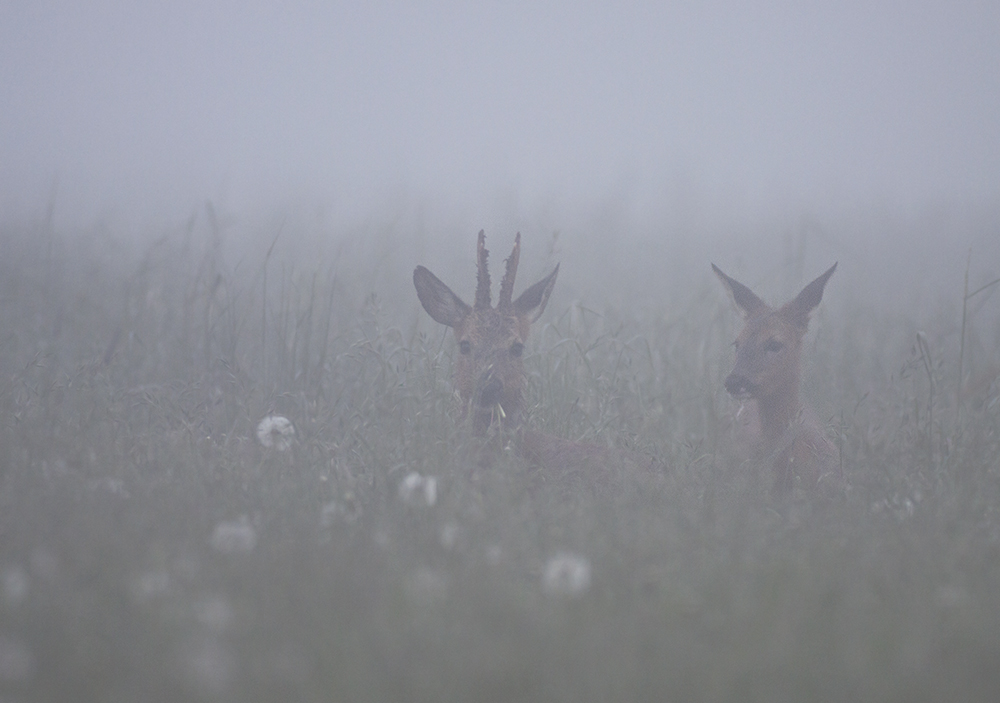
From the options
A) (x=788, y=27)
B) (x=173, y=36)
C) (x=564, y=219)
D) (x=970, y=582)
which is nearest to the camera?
(x=970, y=582)

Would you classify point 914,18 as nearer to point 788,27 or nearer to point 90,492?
point 90,492

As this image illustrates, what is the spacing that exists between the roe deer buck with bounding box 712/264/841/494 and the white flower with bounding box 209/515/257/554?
9.05ft

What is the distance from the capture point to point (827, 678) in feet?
6.79

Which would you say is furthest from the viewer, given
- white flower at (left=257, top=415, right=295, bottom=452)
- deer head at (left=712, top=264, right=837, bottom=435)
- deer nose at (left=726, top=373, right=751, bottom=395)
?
deer head at (left=712, top=264, right=837, bottom=435)

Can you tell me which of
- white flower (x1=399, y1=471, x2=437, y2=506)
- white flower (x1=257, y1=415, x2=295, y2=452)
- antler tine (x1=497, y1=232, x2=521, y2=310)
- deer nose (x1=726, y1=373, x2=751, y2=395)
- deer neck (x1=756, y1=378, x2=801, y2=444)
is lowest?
white flower (x1=257, y1=415, x2=295, y2=452)

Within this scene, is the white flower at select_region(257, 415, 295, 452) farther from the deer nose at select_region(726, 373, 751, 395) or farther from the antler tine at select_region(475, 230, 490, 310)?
the deer nose at select_region(726, 373, 751, 395)

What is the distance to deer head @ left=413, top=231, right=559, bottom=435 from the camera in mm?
4938

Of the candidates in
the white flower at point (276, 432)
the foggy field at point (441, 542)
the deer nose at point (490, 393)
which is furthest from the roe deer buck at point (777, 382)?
the white flower at point (276, 432)

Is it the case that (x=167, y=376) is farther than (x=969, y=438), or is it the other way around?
(x=167, y=376)

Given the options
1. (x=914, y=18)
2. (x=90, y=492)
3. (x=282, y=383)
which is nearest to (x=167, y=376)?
(x=282, y=383)

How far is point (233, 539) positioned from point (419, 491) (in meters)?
0.78

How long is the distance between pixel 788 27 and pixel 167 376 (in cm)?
6408

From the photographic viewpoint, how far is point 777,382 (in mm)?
5293

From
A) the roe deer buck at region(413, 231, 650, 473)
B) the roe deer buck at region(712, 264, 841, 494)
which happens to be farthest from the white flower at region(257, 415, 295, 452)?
the roe deer buck at region(712, 264, 841, 494)
